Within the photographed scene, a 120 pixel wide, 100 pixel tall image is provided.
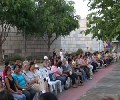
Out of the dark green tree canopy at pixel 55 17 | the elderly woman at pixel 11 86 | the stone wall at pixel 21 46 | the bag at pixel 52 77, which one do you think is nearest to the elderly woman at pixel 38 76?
the bag at pixel 52 77

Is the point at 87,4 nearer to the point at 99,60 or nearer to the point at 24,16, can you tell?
the point at 99,60

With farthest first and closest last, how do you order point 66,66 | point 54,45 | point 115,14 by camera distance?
point 54,45
point 66,66
point 115,14

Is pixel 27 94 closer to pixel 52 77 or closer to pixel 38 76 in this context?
pixel 38 76

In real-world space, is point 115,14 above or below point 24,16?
below

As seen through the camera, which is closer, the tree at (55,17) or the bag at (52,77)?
the bag at (52,77)

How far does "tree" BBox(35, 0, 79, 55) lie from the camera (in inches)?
1473

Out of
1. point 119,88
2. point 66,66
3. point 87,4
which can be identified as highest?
point 87,4

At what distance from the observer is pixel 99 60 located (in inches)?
973

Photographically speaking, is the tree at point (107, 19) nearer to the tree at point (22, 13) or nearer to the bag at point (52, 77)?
the bag at point (52, 77)

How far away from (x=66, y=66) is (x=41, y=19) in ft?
79.6

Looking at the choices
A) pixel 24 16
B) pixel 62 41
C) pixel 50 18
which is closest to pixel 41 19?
pixel 50 18

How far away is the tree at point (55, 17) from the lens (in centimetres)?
3741

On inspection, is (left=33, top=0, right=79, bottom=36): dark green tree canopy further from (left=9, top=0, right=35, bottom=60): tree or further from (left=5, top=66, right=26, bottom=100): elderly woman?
(left=5, top=66, right=26, bottom=100): elderly woman

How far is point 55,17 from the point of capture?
3934 centimetres
